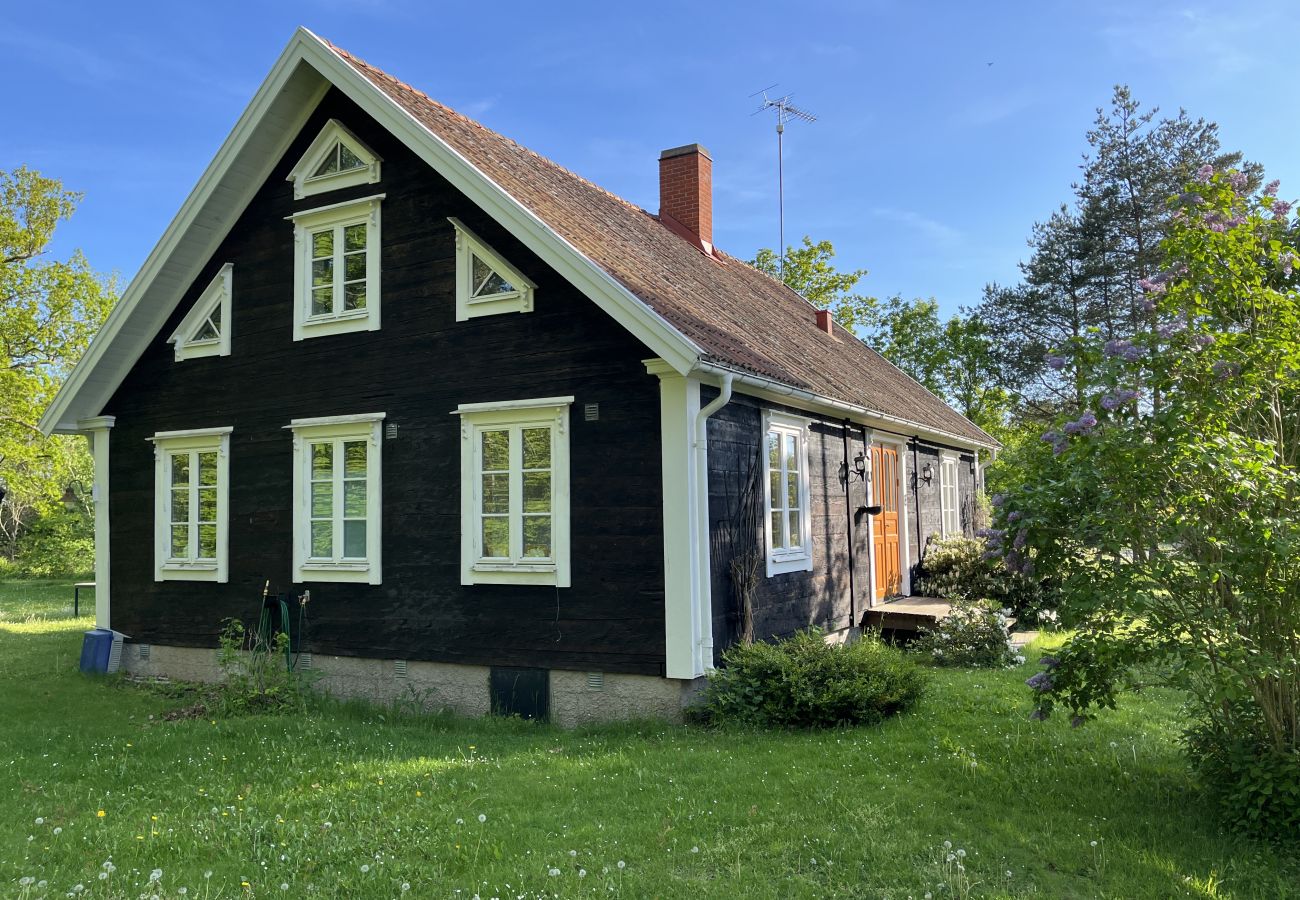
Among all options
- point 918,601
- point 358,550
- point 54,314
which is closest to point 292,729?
point 358,550

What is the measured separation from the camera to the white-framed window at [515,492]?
9.49m

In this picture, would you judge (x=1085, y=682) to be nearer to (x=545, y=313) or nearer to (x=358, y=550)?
(x=545, y=313)

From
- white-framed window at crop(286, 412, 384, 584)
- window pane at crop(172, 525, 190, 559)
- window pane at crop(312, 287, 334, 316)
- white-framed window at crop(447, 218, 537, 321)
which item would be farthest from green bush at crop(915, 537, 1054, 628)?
window pane at crop(172, 525, 190, 559)

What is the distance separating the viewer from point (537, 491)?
9.70 metres

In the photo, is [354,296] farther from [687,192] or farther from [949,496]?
[949,496]

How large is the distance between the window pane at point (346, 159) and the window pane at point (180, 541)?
514cm

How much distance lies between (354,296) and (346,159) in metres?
A: 1.65

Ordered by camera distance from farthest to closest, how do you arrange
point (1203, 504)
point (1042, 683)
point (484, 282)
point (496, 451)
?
point (484, 282)
point (496, 451)
point (1042, 683)
point (1203, 504)

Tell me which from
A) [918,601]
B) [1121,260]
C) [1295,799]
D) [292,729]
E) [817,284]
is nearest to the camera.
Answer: [1295,799]

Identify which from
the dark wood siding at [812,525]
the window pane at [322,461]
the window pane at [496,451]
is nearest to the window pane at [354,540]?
the window pane at [322,461]

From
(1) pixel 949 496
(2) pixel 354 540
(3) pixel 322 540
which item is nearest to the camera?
(2) pixel 354 540

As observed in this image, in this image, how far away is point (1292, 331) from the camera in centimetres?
568

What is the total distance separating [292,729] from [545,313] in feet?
15.4

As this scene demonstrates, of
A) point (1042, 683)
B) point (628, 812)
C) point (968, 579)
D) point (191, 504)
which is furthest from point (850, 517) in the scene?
point (191, 504)
